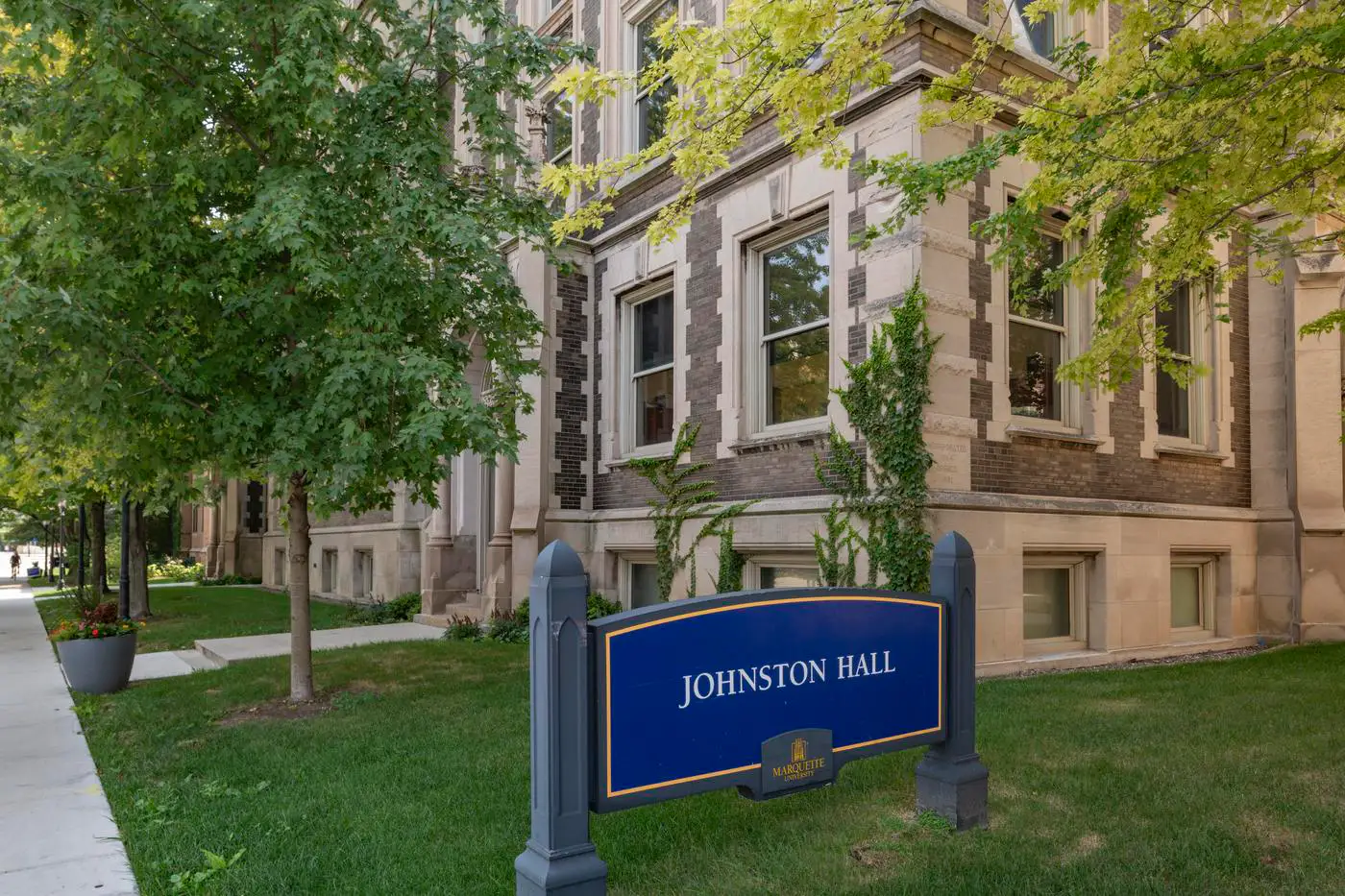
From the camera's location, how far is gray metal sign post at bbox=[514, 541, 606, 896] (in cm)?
335

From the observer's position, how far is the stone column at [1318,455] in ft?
40.0

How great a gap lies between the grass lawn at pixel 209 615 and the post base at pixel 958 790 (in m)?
11.8

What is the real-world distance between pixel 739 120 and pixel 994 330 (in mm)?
4627

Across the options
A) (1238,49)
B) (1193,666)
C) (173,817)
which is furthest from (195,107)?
(1193,666)

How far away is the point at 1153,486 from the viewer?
11.6 meters

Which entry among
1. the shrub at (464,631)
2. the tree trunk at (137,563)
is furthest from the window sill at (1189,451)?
the tree trunk at (137,563)

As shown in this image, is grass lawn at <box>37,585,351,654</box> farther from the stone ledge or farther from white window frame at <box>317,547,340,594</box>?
the stone ledge

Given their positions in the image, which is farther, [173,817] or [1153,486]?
[1153,486]

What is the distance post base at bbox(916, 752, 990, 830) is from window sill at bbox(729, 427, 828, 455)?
555 cm

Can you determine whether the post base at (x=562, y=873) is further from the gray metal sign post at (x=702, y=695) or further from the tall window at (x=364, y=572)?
the tall window at (x=364, y=572)

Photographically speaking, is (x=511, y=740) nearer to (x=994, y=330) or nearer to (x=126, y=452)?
(x=126, y=452)

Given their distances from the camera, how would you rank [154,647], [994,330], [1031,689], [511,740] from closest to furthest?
1. [511,740]
2. [1031,689]
3. [994,330]
4. [154,647]

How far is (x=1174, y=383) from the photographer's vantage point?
12.5 metres

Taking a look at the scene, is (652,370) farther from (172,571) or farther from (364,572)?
(172,571)
